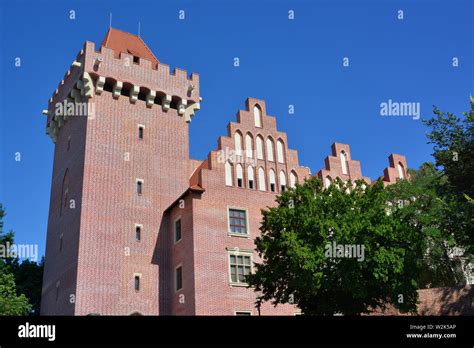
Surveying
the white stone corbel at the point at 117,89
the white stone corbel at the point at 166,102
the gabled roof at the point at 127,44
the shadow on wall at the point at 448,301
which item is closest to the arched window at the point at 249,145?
the white stone corbel at the point at 166,102

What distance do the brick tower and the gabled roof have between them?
149 mm

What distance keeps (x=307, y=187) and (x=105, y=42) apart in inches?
995

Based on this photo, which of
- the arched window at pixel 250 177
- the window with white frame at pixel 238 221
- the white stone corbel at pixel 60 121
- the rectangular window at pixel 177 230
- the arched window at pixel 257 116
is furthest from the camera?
the white stone corbel at pixel 60 121

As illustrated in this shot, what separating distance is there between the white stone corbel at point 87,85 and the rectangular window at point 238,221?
13.3 meters

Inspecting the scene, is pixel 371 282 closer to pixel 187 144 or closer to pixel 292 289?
pixel 292 289

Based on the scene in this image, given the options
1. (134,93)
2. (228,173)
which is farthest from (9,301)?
(228,173)

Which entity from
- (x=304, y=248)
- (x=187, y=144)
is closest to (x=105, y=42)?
(x=187, y=144)

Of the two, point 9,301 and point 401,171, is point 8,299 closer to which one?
point 9,301

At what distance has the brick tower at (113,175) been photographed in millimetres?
35156

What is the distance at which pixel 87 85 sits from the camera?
3981 cm

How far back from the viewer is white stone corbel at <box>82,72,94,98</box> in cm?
3978

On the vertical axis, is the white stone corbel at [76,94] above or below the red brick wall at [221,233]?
above

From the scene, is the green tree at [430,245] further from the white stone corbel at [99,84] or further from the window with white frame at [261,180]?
the white stone corbel at [99,84]
